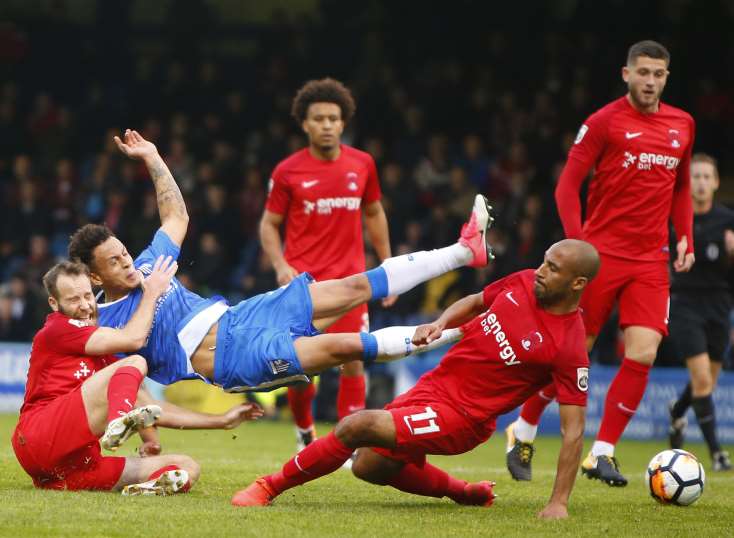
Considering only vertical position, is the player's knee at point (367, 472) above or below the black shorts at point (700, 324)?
below

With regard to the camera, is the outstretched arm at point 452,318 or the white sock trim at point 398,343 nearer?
the outstretched arm at point 452,318

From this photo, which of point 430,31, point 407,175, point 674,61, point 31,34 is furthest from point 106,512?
point 31,34

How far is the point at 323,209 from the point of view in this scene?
10109mm

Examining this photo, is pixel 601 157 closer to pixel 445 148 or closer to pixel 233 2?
pixel 445 148

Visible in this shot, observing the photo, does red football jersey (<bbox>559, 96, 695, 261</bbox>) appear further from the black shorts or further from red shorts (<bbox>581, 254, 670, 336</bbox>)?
the black shorts

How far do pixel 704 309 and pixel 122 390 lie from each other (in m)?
6.38

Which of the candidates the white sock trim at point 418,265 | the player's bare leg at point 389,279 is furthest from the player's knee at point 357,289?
the white sock trim at point 418,265

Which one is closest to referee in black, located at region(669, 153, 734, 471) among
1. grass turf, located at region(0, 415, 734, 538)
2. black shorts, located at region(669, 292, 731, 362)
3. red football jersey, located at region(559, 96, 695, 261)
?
black shorts, located at region(669, 292, 731, 362)

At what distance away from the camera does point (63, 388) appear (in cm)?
736

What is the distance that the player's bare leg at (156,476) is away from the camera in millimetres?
7231

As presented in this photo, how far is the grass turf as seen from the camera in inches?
239

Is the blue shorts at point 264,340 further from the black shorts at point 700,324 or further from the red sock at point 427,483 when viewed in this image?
the black shorts at point 700,324

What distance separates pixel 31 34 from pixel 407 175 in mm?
8369

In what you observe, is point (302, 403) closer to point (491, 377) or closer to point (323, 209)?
point (323, 209)
